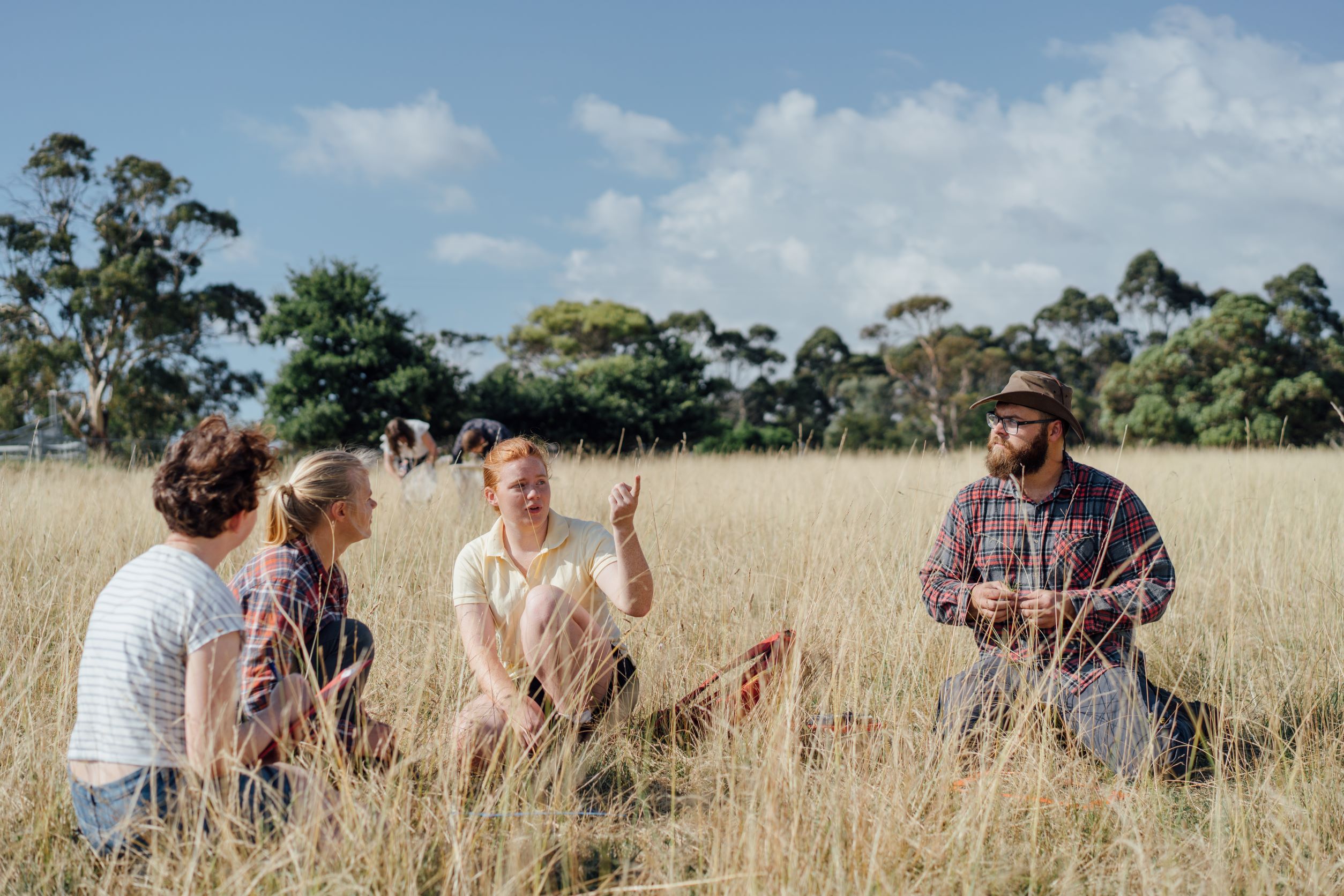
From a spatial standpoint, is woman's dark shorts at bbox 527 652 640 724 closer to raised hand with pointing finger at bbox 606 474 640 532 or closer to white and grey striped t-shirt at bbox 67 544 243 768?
raised hand with pointing finger at bbox 606 474 640 532

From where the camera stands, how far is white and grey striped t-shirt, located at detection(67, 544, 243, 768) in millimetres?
1754

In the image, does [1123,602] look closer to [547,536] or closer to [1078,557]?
[1078,557]

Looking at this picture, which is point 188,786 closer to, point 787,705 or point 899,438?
point 787,705

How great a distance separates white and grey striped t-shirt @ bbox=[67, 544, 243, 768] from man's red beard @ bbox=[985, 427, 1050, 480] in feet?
7.57

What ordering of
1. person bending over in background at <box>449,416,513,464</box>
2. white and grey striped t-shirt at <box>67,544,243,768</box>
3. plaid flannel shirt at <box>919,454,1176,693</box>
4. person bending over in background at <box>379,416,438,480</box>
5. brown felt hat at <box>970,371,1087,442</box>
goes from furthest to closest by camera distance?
person bending over in background at <box>379,416,438,480</box>
person bending over in background at <box>449,416,513,464</box>
brown felt hat at <box>970,371,1087,442</box>
plaid flannel shirt at <box>919,454,1176,693</box>
white and grey striped t-shirt at <box>67,544,243,768</box>

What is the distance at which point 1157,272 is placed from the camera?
34.6 m

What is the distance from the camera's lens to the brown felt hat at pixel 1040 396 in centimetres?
281

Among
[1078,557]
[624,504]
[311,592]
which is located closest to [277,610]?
[311,592]

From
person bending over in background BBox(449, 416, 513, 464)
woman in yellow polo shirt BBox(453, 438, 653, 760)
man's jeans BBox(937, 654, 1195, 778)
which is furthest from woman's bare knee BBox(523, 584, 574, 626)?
person bending over in background BBox(449, 416, 513, 464)

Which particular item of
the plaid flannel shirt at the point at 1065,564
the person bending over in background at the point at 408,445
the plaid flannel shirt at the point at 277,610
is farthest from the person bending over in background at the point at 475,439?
the plaid flannel shirt at the point at 1065,564

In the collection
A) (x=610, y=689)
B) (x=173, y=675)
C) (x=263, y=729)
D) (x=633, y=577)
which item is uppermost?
(x=633, y=577)

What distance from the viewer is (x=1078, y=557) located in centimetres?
283

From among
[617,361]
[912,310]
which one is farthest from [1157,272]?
[617,361]

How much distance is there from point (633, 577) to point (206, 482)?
1.23m
